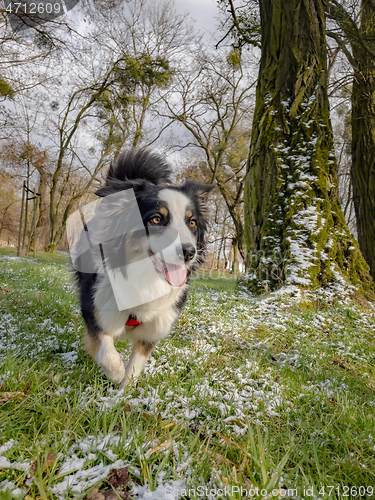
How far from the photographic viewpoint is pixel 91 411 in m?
1.90

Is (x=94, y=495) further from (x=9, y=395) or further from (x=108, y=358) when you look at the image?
(x=108, y=358)

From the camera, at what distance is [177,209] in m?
2.76

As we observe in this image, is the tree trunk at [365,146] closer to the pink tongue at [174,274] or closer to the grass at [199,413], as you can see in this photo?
the grass at [199,413]

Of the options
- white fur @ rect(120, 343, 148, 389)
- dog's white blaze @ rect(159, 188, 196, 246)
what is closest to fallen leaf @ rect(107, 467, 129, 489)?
white fur @ rect(120, 343, 148, 389)

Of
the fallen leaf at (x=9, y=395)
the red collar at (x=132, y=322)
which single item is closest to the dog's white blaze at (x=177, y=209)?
the red collar at (x=132, y=322)

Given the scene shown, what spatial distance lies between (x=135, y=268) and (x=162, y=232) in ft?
1.35

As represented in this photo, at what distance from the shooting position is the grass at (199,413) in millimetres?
1442

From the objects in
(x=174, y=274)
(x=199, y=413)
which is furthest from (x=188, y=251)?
(x=199, y=413)

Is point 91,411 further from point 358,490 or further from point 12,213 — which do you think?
point 12,213

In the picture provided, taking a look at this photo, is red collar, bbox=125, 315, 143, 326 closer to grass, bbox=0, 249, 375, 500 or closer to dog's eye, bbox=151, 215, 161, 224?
grass, bbox=0, 249, 375, 500

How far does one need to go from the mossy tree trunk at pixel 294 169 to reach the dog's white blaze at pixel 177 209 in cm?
268

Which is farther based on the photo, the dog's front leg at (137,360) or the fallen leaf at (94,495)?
the dog's front leg at (137,360)

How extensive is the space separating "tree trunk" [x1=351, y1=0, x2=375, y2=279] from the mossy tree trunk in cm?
273

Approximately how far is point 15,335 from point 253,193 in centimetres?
451
